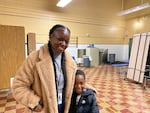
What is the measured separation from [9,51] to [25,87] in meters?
2.50

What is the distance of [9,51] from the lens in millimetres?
3156

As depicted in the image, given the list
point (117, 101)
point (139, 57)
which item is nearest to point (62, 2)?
point (139, 57)

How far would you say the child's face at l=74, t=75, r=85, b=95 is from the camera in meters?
1.29

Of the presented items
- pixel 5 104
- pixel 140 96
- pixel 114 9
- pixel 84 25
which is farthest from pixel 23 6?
pixel 140 96

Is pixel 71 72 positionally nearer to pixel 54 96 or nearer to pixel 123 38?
pixel 54 96

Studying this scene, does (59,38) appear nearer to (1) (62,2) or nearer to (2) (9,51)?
(2) (9,51)

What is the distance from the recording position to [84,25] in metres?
8.27

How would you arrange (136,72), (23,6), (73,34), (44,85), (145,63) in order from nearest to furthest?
(44,85), (145,63), (136,72), (23,6), (73,34)

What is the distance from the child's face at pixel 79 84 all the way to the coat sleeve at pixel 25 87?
43cm

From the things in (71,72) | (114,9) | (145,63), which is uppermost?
(114,9)

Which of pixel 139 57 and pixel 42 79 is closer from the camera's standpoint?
pixel 42 79

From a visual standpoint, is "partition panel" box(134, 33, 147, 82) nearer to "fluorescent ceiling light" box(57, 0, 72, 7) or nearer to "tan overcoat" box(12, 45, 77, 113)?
"tan overcoat" box(12, 45, 77, 113)

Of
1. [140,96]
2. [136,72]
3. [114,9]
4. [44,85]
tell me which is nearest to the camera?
[44,85]

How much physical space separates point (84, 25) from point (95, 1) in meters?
1.73
